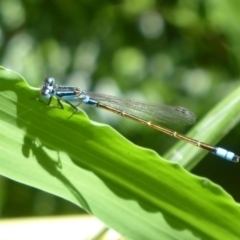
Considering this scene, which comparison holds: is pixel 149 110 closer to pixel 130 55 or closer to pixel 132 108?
pixel 132 108

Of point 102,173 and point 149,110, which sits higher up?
point 149,110

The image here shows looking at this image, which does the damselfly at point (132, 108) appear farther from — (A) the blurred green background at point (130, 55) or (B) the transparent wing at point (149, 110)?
(A) the blurred green background at point (130, 55)

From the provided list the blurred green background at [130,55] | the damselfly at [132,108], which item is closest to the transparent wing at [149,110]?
the damselfly at [132,108]

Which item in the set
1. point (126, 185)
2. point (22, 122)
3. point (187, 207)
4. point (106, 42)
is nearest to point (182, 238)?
point (187, 207)

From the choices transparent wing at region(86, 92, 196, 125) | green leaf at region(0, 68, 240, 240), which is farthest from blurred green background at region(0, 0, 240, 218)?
green leaf at region(0, 68, 240, 240)

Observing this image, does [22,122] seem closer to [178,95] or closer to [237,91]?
[237,91]

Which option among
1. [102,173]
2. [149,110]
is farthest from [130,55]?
[102,173]

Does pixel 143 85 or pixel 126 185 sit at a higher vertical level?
pixel 143 85
